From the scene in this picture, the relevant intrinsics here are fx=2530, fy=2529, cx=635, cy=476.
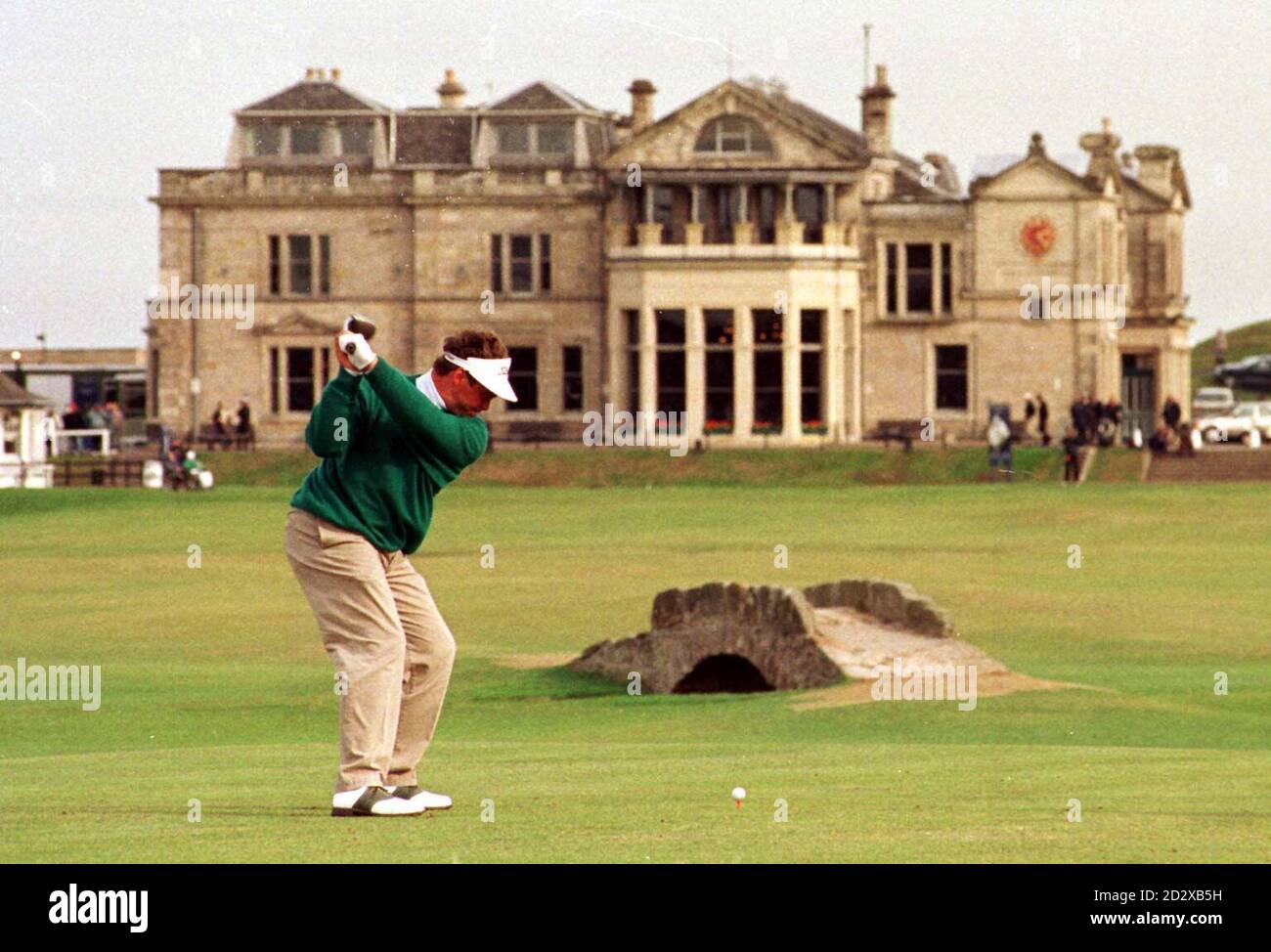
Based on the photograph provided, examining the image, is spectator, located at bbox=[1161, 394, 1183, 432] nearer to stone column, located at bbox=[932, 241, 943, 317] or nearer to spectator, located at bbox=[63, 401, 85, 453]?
stone column, located at bbox=[932, 241, 943, 317]

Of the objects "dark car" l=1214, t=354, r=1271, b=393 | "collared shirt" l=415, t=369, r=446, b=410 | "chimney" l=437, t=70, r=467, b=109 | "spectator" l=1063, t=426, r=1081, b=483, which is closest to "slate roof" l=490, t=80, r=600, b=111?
"chimney" l=437, t=70, r=467, b=109

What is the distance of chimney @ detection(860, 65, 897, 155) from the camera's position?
306 ft

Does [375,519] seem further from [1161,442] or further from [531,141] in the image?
[531,141]

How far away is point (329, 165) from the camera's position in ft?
289

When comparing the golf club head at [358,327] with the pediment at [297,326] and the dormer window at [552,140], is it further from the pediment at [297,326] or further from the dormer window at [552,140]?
the dormer window at [552,140]

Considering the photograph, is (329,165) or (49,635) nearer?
(49,635)

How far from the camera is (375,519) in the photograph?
39.2ft

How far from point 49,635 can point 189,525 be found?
834 inches

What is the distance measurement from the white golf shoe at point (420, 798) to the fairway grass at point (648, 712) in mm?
209

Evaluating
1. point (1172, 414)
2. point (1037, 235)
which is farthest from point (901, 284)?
point (1172, 414)

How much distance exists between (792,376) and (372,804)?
238ft

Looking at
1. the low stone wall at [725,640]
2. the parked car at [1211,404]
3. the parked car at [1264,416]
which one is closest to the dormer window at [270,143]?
the parked car at [1264,416]
